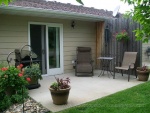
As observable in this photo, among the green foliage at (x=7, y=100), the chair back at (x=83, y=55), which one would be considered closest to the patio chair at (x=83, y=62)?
the chair back at (x=83, y=55)

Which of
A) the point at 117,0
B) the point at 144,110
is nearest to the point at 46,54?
the point at 144,110

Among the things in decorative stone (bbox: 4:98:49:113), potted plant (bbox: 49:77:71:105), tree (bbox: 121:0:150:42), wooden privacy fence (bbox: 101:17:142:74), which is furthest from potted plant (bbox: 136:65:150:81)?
tree (bbox: 121:0:150:42)

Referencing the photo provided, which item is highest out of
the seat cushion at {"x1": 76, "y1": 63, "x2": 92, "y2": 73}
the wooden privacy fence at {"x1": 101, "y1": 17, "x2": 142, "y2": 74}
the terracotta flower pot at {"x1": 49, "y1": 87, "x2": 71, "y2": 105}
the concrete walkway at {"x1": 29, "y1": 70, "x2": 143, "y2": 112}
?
the wooden privacy fence at {"x1": 101, "y1": 17, "x2": 142, "y2": 74}

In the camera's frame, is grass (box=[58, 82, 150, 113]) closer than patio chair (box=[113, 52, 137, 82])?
Yes

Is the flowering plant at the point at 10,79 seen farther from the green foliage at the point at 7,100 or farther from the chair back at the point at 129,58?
the chair back at the point at 129,58

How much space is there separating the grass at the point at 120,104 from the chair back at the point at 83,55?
3.12 metres

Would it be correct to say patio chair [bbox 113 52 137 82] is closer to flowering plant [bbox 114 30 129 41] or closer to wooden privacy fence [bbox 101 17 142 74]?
wooden privacy fence [bbox 101 17 142 74]

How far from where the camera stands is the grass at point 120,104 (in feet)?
11.2

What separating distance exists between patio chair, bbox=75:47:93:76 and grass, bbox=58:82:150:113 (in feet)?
8.50

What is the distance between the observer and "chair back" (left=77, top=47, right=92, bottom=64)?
7371mm

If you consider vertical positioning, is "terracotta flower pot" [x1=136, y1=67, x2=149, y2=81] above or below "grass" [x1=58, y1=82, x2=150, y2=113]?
above

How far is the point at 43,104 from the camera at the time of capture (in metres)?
3.93

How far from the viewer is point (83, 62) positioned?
7.34 m

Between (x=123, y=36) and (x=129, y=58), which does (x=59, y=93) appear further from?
(x=123, y=36)
